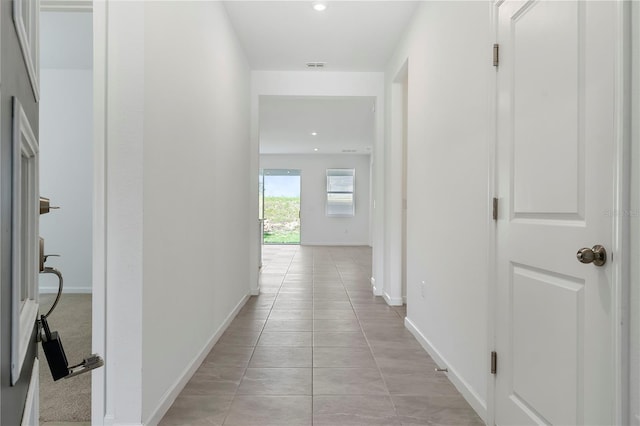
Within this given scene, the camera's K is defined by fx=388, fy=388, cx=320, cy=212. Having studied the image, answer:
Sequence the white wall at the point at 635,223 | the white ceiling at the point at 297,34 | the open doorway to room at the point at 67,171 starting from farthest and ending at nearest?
the open doorway to room at the point at 67,171 → the white ceiling at the point at 297,34 → the white wall at the point at 635,223

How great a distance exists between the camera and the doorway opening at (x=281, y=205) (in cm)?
1209

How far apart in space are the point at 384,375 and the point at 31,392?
6.40ft

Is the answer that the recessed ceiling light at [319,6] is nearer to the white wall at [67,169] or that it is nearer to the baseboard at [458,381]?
the baseboard at [458,381]

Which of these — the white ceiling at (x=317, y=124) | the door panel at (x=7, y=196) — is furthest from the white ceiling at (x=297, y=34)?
the door panel at (x=7, y=196)

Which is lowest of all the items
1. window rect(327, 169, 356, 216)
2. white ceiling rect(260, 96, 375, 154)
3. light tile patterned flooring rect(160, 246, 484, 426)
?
light tile patterned flooring rect(160, 246, 484, 426)

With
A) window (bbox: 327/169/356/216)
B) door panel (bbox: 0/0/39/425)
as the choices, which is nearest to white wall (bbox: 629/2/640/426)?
door panel (bbox: 0/0/39/425)

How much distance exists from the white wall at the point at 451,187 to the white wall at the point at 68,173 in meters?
3.89

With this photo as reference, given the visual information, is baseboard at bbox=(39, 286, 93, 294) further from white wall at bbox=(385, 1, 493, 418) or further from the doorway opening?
the doorway opening

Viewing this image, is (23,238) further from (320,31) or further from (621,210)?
(320,31)

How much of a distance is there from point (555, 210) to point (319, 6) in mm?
2585

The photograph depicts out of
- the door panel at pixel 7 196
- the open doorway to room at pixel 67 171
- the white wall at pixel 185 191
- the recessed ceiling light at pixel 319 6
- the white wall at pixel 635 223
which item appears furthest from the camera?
the open doorway to room at pixel 67 171

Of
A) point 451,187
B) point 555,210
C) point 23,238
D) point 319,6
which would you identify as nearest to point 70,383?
point 23,238

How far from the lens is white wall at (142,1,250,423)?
1.77 m

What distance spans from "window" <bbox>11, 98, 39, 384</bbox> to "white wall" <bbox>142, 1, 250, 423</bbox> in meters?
0.86
